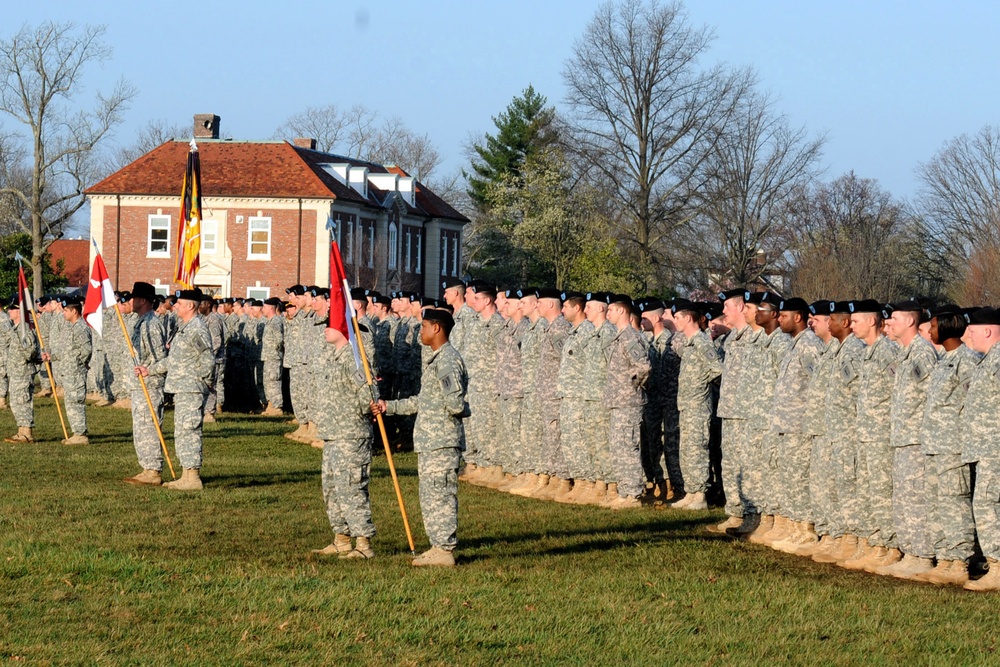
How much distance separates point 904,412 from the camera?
35.3ft

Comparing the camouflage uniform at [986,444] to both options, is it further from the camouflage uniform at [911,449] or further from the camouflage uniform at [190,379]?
the camouflage uniform at [190,379]

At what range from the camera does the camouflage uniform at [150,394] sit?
15.6 metres

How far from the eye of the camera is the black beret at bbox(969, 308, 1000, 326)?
10.3 meters

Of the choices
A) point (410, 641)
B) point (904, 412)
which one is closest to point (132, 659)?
point (410, 641)

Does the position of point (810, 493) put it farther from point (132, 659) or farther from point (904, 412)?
point (132, 659)

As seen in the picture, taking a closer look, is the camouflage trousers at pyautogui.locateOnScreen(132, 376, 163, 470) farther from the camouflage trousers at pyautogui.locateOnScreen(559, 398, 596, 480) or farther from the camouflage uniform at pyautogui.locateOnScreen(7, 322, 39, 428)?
the camouflage uniform at pyautogui.locateOnScreen(7, 322, 39, 428)

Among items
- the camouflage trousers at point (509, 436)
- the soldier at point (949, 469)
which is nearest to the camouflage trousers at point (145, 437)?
the camouflage trousers at point (509, 436)

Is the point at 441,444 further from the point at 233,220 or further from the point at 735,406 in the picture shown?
Result: the point at 233,220

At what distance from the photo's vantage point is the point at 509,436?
16.6 meters

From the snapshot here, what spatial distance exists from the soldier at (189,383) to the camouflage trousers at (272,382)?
11844mm

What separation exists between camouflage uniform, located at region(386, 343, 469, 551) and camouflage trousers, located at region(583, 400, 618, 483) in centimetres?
453

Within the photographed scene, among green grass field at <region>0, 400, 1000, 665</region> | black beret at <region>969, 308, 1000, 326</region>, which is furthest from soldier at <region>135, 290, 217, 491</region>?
black beret at <region>969, 308, 1000, 326</region>

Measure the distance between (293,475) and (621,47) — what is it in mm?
45965

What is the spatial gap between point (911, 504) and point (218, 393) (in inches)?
725
